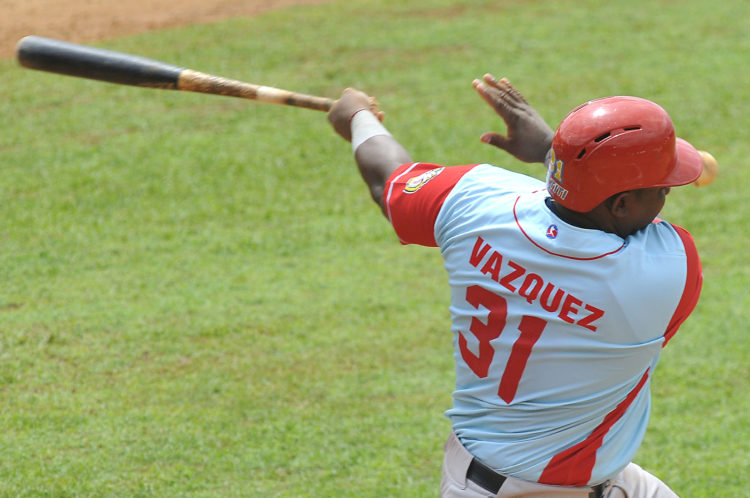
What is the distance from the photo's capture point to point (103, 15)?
479 inches

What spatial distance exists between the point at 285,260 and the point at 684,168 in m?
4.87

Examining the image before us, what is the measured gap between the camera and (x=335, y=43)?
37.9 feet

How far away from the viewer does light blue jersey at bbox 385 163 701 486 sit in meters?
2.60

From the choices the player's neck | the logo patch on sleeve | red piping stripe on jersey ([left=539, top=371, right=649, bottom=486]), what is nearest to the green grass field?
red piping stripe on jersey ([left=539, top=371, right=649, bottom=486])

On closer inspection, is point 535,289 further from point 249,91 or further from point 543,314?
point 249,91

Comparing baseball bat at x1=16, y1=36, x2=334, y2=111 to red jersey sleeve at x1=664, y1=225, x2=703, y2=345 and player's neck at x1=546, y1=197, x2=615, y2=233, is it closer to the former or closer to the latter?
player's neck at x1=546, y1=197, x2=615, y2=233

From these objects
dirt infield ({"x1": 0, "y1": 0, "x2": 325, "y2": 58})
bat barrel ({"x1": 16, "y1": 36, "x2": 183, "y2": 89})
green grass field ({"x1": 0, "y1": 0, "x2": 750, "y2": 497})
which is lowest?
green grass field ({"x1": 0, "y1": 0, "x2": 750, "y2": 497})

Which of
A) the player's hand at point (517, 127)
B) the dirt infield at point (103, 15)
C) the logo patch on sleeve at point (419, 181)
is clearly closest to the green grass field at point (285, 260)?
the dirt infield at point (103, 15)

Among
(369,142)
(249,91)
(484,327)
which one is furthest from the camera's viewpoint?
(249,91)

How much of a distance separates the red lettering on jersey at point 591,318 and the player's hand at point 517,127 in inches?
38.2

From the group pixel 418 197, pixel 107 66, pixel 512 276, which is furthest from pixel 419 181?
pixel 107 66

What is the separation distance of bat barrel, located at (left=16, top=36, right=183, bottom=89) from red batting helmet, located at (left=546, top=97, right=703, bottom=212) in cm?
197

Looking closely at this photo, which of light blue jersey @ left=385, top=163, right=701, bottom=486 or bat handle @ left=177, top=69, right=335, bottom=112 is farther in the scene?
bat handle @ left=177, top=69, right=335, bottom=112

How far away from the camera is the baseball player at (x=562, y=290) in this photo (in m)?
2.58
